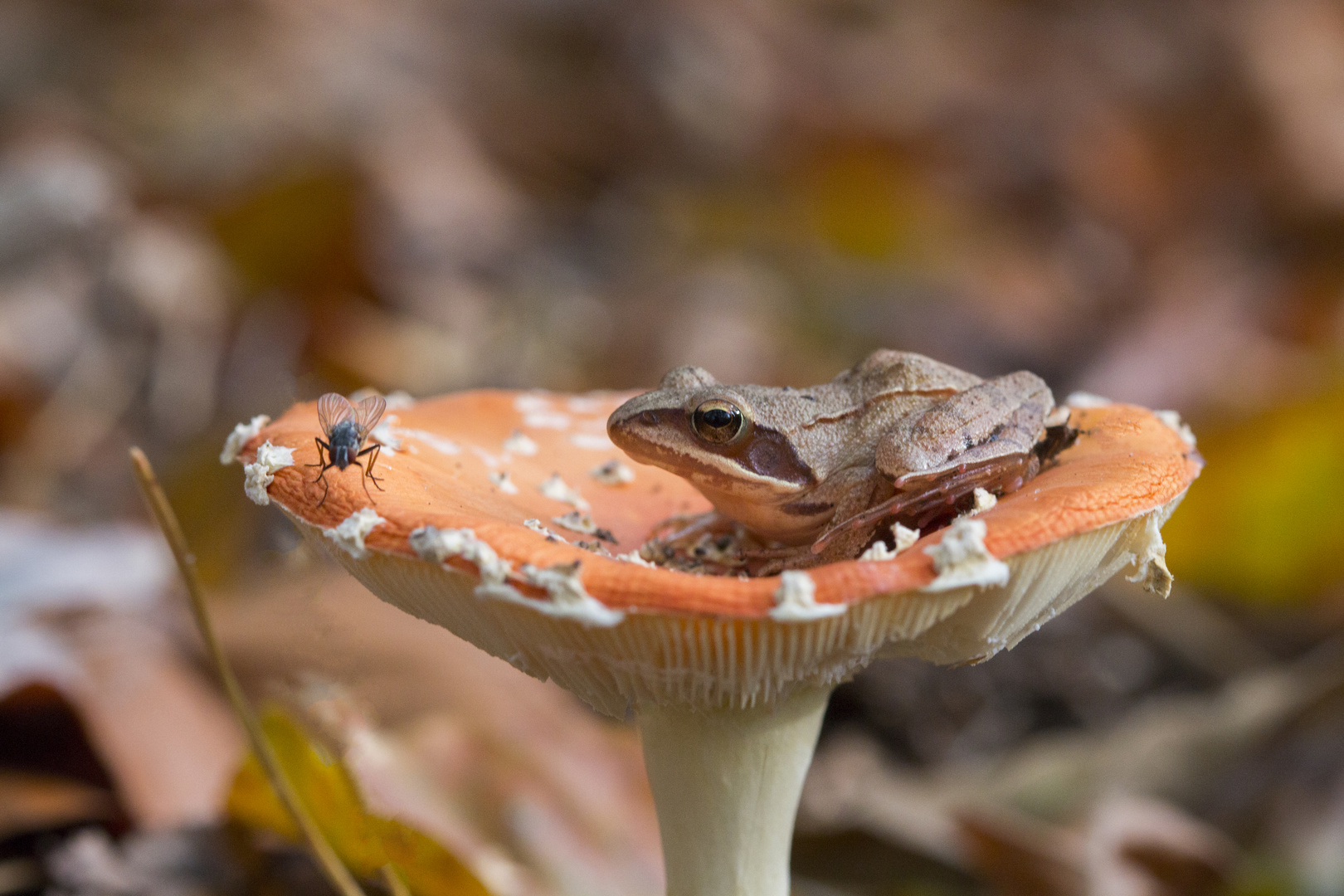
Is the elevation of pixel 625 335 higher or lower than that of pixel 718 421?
higher

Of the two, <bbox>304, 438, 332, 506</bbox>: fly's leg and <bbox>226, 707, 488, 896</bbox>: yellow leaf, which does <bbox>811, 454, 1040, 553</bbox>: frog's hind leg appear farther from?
<bbox>226, 707, 488, 896</bbox>: yellow leaf

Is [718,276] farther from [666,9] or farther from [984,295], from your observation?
[666,9]

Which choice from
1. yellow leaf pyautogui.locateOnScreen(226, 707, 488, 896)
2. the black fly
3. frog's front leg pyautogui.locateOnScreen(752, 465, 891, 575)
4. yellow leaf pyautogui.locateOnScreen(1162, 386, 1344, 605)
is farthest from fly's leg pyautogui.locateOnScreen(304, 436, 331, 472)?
yellow leaf pyautogui.locateOnScreen(1162, 386, 1344, 605)

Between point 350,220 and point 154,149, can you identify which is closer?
point 350,220

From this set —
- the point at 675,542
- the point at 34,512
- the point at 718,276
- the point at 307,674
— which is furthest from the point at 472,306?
the point at 675,542

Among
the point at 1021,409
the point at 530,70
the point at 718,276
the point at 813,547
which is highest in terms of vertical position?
the point at 530,70

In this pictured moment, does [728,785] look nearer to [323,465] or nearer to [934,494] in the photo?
[934,494]

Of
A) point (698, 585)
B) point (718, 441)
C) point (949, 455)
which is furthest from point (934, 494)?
point (698, 585)
